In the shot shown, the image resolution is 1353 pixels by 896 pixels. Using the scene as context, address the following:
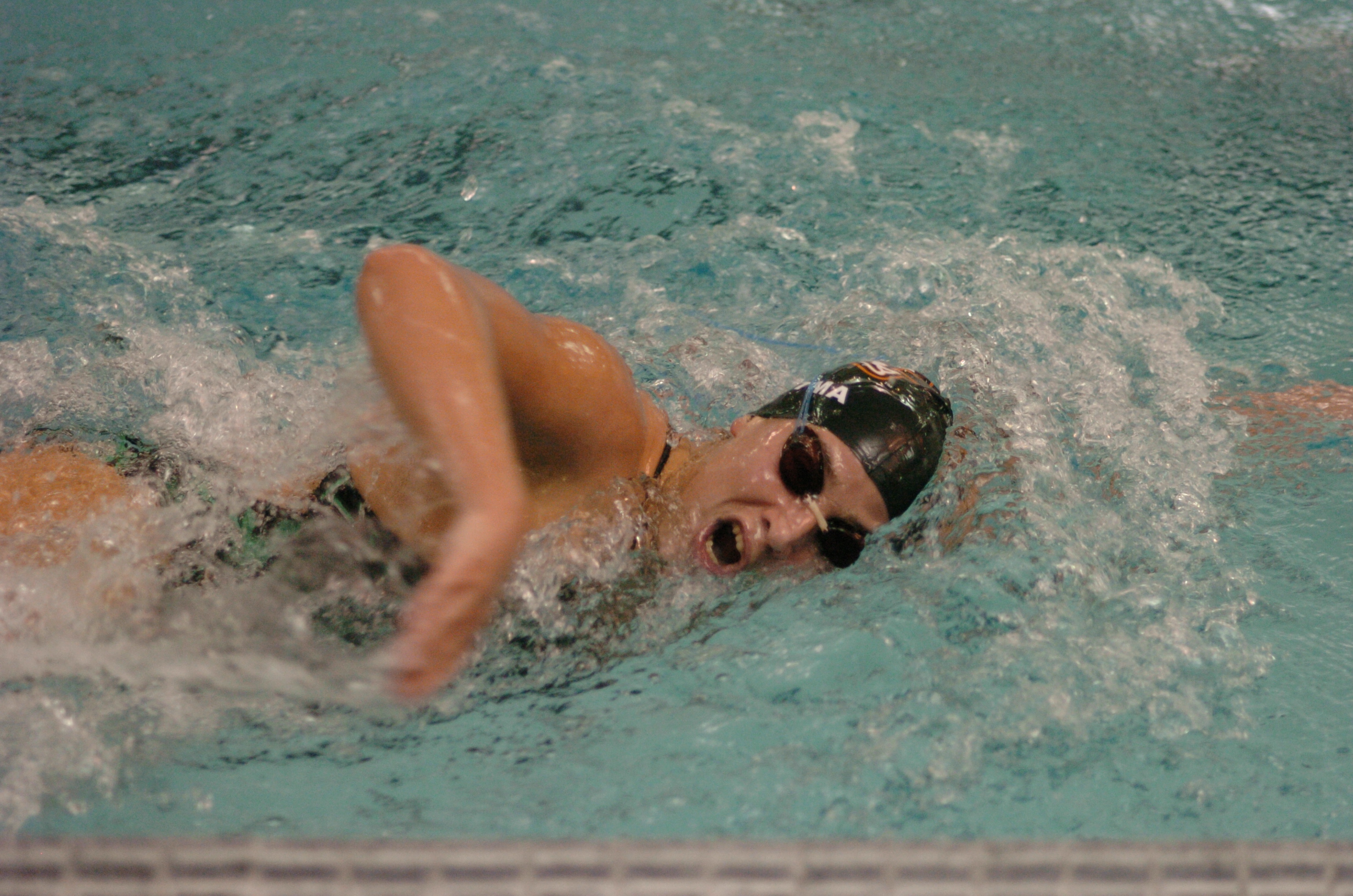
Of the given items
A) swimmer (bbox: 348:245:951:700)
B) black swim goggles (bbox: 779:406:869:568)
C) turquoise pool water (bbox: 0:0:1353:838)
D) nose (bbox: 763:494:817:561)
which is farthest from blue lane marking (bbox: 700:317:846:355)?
nose (bbox: 763:494:817:561)

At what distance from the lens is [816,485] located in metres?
2.23

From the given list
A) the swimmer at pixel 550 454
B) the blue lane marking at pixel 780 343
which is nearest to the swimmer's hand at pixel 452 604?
the swimmer at pixel 550 454

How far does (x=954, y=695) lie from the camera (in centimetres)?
210

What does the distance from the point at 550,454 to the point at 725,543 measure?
0.53 m

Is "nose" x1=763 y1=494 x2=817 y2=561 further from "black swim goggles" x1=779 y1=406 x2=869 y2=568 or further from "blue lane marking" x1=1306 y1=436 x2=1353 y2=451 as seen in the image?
"blue lane marking" x1=1306 y1=436 x2=1353 y2=451

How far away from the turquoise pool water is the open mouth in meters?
0.09

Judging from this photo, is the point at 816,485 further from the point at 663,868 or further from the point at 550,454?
the point at 663,868

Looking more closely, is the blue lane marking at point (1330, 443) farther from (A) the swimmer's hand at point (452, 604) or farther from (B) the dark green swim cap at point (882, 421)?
(A) the swimmer's hand at point (452, 604)

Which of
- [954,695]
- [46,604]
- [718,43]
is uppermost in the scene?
[718,43]

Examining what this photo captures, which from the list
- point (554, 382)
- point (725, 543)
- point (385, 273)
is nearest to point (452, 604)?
point (385, 273)

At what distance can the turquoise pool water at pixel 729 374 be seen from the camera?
1.85m

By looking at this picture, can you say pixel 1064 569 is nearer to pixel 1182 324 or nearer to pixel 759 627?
pixel 759 627

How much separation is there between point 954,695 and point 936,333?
1595 millimetres

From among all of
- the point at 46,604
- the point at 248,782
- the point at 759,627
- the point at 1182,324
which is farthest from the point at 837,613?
the point at 1182,324
